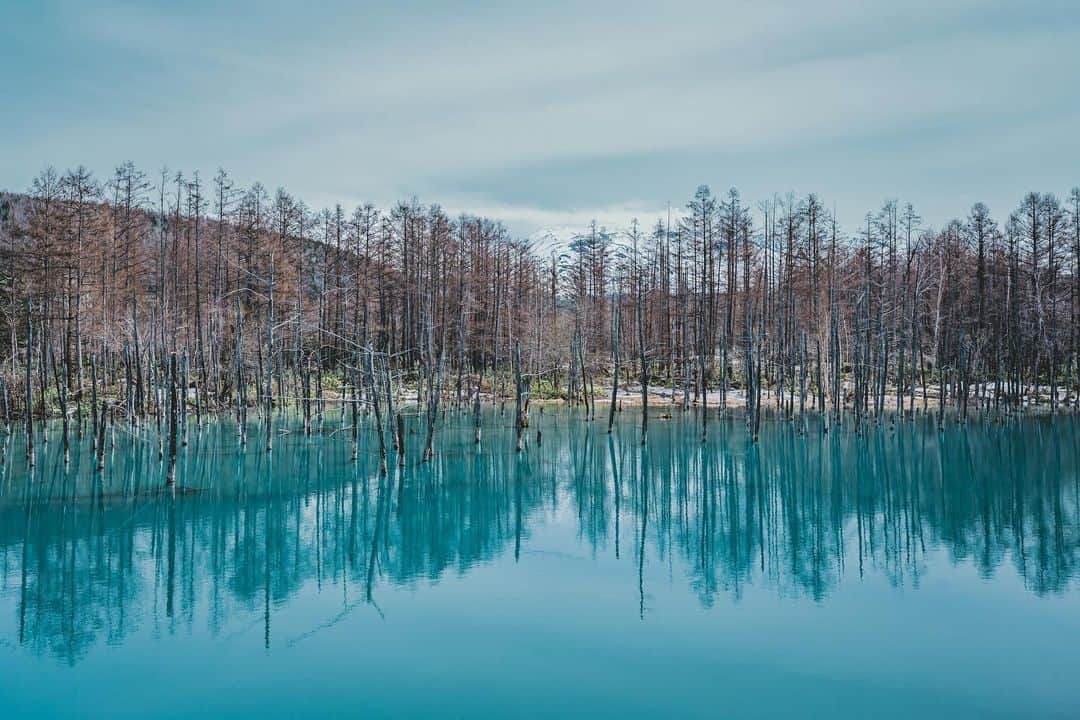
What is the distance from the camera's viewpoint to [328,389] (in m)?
54.7

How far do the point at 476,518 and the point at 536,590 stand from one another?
6.84 meters

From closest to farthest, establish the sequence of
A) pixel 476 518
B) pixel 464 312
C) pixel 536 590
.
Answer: pixel 536 590 < pixel 476 518 < pixel 464 312

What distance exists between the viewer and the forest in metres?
36.5

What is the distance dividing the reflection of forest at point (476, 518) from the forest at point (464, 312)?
2792mm

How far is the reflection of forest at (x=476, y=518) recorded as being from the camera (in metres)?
17.0

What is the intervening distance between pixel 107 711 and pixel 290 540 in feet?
32.7

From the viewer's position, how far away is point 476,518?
23.6 m

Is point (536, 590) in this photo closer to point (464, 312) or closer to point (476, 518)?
point (476, 518)

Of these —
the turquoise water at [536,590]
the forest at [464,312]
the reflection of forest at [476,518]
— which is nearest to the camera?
the turquoise water at [536,590]

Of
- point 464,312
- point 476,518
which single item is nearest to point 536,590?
point 476,518

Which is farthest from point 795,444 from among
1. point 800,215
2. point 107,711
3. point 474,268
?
point 107,711

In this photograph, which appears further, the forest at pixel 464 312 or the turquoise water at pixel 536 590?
the forest at pixel 464 312

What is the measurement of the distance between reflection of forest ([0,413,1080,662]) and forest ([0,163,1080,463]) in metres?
2.79

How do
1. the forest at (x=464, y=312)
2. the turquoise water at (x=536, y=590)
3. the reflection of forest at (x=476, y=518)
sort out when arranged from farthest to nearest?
the forest at (x=464, y=312) < the reflection of forest at (x=476, y=518) < the turquoise water at (x=536, y=590)
